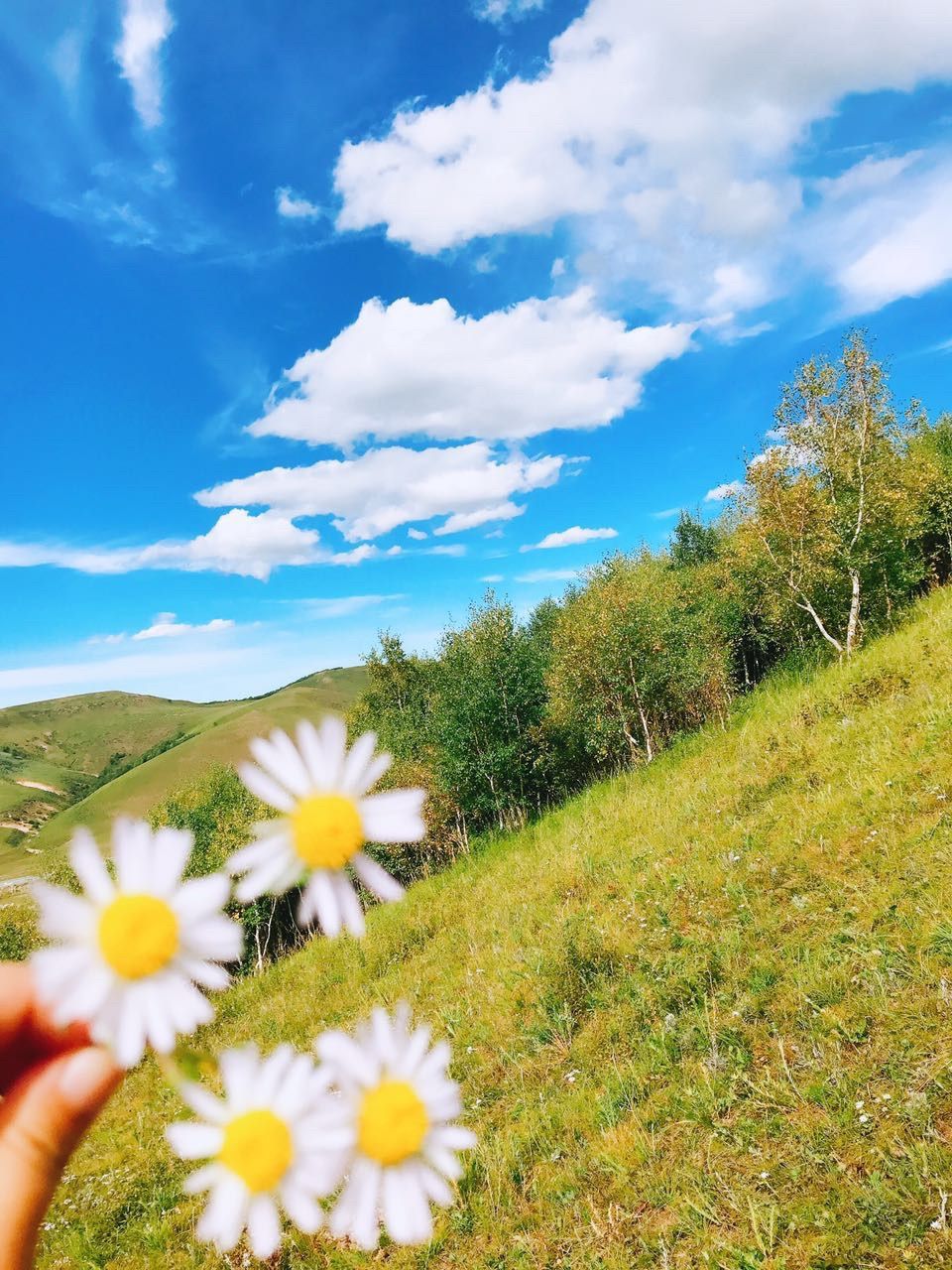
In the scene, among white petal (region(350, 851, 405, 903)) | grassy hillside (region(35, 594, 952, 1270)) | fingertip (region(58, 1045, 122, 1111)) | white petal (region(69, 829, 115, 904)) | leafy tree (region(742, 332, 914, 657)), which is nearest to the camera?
white petal (region(69, 829, 115, 904))

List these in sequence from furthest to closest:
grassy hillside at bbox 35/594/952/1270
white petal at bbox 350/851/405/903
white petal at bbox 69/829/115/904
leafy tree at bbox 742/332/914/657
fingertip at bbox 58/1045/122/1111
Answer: leafy tree at bbox 742/332/914/657
grassy hillside at bbox 35/594/952/1270
fingertip at bbox 58/1045/122/1111
white petal at bbox 350/851/405/903
white petal at bbox 69/829/115/904

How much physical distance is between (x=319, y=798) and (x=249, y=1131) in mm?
428

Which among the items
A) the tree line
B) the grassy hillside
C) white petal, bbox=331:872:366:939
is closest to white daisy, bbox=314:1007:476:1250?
white petal, bbox=331:872:366:939

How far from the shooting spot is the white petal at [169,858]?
2.33 feet

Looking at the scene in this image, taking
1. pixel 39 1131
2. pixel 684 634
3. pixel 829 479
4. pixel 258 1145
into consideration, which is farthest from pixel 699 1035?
pixel 684 634

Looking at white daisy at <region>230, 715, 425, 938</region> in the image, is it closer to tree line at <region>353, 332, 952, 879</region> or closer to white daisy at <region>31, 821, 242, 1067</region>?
white daisy at <region>31, 821, 242, 1067</region>

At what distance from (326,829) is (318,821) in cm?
2

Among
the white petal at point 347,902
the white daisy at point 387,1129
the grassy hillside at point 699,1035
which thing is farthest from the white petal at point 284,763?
the grassy hillside at point 699,1035

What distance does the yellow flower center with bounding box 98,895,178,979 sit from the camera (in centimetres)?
71

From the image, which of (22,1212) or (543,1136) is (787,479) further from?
(22,1212)

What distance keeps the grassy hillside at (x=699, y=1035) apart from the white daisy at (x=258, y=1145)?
263 inches

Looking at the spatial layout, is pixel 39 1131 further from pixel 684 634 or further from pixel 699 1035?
pixel 684 634

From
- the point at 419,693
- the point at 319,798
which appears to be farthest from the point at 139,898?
the point at 419,693

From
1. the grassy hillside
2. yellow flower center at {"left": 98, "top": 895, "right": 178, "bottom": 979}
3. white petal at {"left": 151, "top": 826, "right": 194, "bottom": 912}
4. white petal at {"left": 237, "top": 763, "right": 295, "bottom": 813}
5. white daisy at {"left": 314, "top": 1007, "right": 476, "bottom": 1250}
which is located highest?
white petal at {"left": 237, "top": 763, "right": 295, "bottom": 813}
